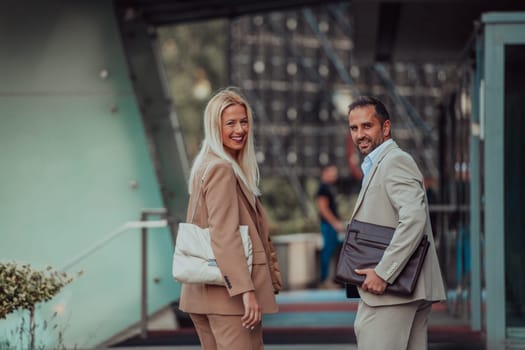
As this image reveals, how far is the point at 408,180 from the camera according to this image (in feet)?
16.1

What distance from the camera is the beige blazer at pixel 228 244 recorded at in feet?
15.8

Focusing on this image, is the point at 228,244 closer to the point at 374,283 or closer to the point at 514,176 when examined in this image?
the point at 374,283

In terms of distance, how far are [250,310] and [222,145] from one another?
77 centimetres

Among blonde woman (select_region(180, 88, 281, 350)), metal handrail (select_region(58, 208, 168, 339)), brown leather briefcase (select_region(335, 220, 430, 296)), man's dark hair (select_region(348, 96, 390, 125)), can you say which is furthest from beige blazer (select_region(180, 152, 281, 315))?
metal handrail (select_region(58, 208, 168, 339))

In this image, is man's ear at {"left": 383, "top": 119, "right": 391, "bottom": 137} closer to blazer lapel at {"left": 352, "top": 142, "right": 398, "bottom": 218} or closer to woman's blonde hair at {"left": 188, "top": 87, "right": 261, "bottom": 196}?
blazer lapel at {"left": 352, "top": 142, "right": 398, "bottom": 218}

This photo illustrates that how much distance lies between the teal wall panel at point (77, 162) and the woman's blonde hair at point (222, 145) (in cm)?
392

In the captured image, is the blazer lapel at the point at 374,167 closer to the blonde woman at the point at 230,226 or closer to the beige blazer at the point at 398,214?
the beige blazer at the point at 398,214

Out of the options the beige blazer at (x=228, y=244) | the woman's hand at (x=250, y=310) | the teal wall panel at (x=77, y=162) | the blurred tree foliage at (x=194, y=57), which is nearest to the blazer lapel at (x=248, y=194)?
the beige blazer at (x=228, y=244)

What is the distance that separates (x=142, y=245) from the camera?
9.25m

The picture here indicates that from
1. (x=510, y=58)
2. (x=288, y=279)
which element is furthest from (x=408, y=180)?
(x=288, y=279)

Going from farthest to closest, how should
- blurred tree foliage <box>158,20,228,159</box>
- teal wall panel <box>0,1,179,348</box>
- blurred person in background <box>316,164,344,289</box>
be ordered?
blurred tree foliage <box>158,20,228,159</box> < blurred person in background <box>316,164,344,289</box> < teal wall panel <box>0,1,179,348</box>

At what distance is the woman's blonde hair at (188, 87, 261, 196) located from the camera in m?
4.98

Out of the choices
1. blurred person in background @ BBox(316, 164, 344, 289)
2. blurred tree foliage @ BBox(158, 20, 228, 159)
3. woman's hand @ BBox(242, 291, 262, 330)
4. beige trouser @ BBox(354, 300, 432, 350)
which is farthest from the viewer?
blurred tree foliage @ BBox(158, 20, 228, 159)

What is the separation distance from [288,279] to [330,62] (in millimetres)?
8543
